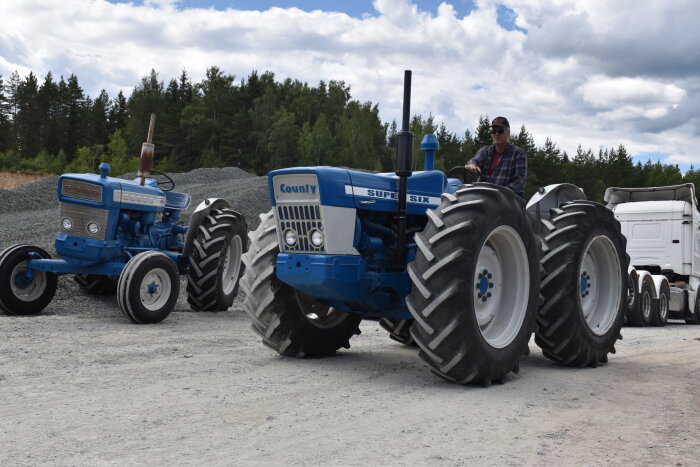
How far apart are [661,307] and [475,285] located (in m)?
10.0

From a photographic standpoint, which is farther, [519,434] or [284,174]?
[284,174]

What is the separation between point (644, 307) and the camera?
1381cm

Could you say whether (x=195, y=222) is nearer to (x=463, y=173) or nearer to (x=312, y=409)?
(x=463, y=173)

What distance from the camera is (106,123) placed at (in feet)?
251

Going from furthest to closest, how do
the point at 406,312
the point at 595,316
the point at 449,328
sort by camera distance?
the point at 595,316
the point at 406,312
the point at 449,328

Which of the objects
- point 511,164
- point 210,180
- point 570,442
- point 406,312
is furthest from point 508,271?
point 210,180

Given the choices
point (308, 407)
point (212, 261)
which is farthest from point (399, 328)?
point (212, 261)

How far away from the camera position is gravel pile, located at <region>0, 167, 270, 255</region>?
1443 centimetres

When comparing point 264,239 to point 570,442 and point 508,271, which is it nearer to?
point 508,271

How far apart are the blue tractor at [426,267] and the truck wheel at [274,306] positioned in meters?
0.01

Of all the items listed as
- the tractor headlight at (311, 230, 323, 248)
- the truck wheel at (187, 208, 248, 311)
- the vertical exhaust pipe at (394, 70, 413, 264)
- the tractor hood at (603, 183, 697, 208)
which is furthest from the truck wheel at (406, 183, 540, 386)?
the tractor hood at (603, 183, 697, 208)

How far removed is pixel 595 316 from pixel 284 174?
348 cm

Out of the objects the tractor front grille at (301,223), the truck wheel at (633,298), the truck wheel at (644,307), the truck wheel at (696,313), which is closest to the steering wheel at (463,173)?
the tractor front grille at (301,223)

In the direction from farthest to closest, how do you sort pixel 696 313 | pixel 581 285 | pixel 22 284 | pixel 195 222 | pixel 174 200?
pixel 696 313
pixel 174 200
pixel 195 222
pixel 22 284
pixel 581 285
